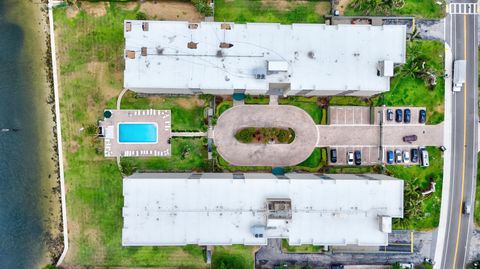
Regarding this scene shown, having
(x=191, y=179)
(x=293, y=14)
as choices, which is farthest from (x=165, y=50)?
(x=293, y=14)

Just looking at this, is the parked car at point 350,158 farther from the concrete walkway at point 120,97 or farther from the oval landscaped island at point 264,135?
the concrete walkway at point 120,97

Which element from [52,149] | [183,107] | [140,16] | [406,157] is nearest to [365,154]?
[406,157]

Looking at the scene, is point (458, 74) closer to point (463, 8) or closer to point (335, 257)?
point (463, 8)

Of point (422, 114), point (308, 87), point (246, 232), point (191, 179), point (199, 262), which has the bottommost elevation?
point (199, 262)

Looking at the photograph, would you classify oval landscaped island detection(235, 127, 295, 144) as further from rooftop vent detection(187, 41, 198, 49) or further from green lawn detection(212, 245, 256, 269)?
green lawn detection(212, 245, 256, 269)

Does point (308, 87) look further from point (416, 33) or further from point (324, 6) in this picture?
point (416, 33)

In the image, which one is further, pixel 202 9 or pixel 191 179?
pixel 202 9
